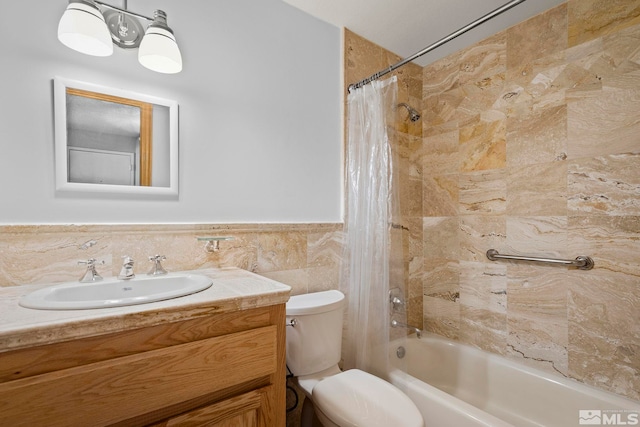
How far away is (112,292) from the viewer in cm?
112

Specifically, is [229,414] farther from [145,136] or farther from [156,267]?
[145,136]

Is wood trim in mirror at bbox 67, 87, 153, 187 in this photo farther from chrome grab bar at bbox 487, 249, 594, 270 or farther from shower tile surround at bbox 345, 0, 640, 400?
chrome grab bar at bbox 487, 249, 594, 270

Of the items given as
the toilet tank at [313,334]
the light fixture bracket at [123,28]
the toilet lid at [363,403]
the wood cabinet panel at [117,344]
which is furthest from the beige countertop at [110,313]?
the light fixture bracket at [123,28]

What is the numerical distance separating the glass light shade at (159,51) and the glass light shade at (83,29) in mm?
122

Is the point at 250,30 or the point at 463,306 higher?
the point at 250,30

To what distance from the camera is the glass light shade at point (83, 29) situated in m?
1.07

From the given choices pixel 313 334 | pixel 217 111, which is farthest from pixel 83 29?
pixel 313 334

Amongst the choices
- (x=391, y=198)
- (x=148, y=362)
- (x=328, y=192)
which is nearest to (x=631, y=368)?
(x=391, y=198)

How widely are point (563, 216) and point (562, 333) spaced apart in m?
0.64

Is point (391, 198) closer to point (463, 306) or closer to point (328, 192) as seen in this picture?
point (328, 192)

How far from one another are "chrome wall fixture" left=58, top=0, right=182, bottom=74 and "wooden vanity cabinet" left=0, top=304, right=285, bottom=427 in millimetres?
1049

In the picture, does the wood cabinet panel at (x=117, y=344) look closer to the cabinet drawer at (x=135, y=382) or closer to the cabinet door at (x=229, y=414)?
the cabinet drawer at (x=135, y=382)

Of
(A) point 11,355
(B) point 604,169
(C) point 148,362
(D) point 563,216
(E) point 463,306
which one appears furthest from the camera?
(E) point 463,306

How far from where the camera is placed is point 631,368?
56.7 inches
